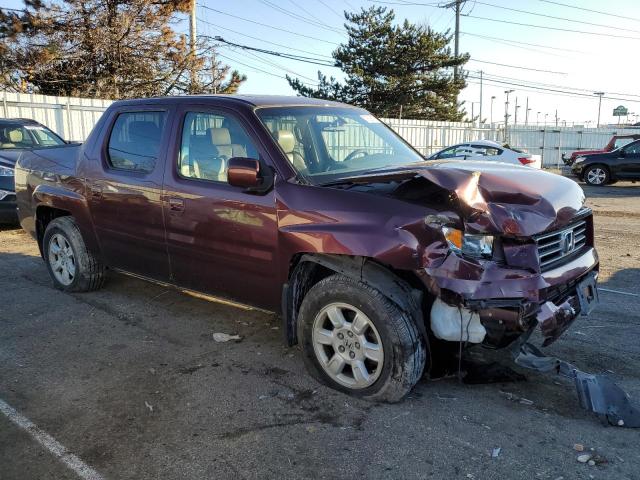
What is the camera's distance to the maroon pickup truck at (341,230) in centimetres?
305

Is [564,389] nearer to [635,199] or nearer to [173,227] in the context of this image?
[173,227]

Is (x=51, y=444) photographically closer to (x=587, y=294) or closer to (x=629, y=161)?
(x=587, y=294)

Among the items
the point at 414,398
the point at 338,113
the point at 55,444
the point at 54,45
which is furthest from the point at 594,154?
the point at 54,45

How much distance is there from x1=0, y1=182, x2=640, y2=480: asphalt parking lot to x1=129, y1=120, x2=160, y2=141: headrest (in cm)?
163

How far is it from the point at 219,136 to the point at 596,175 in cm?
1751

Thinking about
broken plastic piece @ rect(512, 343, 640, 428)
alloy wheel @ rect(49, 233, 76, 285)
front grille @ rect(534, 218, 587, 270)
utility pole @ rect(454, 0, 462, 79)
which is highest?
utility pole @ rect(454, 0, 462, 79)

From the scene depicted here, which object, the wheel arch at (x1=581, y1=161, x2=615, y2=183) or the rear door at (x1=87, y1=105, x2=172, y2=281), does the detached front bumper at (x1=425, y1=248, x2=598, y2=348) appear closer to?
the rear door at (x1=87, y1=105, x2=172, y2=281)

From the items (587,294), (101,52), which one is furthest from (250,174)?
(101,52)

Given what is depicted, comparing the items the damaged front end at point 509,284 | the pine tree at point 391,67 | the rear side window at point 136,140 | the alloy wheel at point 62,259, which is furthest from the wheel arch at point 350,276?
the pine tree at point 391,67

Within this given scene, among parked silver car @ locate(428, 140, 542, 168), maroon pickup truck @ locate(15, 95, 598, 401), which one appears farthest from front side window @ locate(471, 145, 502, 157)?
maroon pickup truck @ locate(15, 95, 598, 401)

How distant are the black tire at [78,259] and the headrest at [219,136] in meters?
2.06

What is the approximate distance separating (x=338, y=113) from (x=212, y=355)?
7.32 feet

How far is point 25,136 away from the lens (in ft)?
33.0

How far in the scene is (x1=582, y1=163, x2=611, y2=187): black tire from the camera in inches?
714
